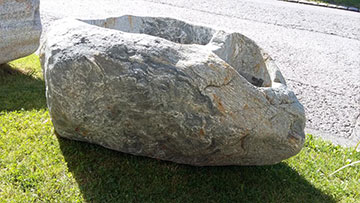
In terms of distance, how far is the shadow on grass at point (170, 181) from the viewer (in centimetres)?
270

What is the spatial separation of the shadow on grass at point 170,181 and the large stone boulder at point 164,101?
0.63 feet

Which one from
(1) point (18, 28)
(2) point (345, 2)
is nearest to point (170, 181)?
(1) point (18, 28)

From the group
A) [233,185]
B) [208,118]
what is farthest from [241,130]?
[233,185]

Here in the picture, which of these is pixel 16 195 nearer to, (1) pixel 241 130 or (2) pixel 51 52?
(2) pixel 51 52

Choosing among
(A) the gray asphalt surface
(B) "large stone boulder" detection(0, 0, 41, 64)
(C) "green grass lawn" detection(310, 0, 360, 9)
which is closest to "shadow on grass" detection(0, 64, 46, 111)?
(B) "large stone boulder" detection(0, 0, 41, 64)

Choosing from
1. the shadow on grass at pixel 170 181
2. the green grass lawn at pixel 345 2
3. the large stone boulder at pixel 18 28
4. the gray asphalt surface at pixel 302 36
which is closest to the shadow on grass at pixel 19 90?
A: the large stone boulder at pixel 18 28

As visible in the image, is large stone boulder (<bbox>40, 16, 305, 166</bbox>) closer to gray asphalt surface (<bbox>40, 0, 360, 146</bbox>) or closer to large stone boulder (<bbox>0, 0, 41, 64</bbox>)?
gray asphalt surface (<bbox>40, 0, 360, 146</bbox>)

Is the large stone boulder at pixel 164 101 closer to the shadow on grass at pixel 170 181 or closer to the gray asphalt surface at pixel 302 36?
the shadow on grass at pixel 170 181

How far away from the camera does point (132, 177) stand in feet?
9.26

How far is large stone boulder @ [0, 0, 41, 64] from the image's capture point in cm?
381

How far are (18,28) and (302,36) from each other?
4.62 metres

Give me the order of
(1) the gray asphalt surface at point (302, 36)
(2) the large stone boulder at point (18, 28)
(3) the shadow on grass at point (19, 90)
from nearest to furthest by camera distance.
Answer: (3) the shadow on grass at point (19, 90) → (2) the large stone boulder at point (18, 28) → (1) the gray asphalt surface at point (302, 36)

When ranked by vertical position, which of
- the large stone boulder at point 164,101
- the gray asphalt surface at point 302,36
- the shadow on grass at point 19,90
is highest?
the large stone boulder at point 164,101

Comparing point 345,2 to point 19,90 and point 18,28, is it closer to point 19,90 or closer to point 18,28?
point 18,28
